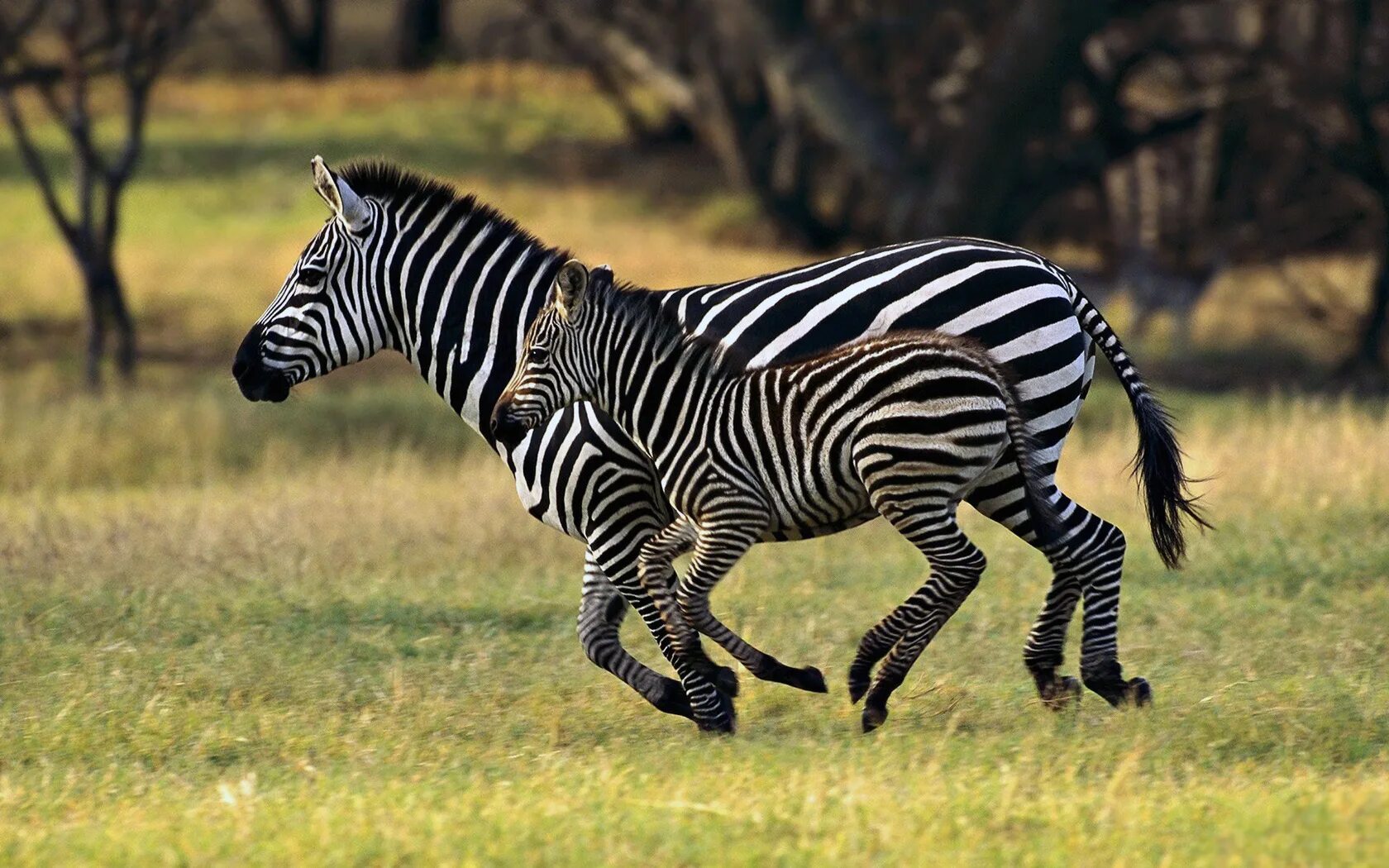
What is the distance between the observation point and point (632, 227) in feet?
74.4

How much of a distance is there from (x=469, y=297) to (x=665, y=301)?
0.69m

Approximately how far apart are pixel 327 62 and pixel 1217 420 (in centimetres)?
2261

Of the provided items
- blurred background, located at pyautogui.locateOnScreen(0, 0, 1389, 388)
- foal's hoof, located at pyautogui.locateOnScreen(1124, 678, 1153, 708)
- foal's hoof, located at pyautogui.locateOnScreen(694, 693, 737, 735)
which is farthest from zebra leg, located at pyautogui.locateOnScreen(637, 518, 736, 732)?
blurred background, located at pyautogui.locateOnScreen(0, 0, 1389, 388)

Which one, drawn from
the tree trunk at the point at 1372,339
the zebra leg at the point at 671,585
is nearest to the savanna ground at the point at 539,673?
the zebra leg at the point at 671,585

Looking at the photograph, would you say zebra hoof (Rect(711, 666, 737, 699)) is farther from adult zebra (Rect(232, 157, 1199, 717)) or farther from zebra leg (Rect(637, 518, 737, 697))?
adult zebra (Rect(232, 157, 1199, 717))

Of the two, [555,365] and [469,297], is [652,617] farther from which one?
[469,297]

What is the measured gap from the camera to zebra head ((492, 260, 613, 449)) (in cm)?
573

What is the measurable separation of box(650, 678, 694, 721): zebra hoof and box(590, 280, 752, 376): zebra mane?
109 centimetres

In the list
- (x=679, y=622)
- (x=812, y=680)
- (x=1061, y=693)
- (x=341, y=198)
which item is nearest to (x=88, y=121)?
(x=341, y=198)

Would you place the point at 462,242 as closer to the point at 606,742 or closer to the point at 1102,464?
the point at 606,742

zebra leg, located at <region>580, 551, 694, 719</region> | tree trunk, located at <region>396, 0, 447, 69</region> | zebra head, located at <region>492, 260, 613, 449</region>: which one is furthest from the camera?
tree trunk, located at <region>396, 0, 447, 69</region>

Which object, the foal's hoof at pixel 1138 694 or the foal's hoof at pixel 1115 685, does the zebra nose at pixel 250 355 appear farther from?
the foal's hoof at pixel 1138 694

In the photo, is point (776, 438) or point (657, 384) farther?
point (657, 384)

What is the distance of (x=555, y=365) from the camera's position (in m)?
5.80
